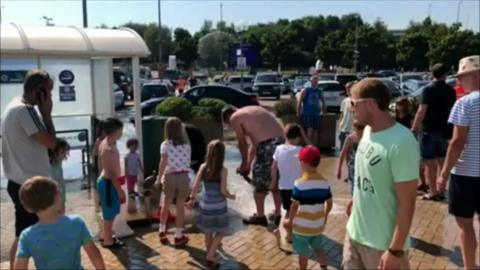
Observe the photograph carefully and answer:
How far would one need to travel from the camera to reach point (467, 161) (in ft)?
15.2

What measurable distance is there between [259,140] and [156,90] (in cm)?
2079

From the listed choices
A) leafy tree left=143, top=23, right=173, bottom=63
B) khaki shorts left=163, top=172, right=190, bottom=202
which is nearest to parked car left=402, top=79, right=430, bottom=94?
khaki shorts left=163, top=172, right=190, bottom=202

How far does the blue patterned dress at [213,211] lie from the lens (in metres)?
5.32

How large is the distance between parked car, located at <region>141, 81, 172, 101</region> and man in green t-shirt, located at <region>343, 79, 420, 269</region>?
2348 cm

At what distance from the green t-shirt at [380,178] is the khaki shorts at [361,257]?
0.04 meters

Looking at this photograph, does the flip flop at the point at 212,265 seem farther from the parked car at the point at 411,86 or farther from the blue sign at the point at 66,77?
the parked car at the point at 411,86

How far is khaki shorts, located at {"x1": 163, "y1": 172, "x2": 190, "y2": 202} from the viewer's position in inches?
236

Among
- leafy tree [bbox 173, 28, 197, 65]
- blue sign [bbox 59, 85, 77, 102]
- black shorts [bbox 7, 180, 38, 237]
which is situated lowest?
black shorts [bbox 7, 180, 38, 237]

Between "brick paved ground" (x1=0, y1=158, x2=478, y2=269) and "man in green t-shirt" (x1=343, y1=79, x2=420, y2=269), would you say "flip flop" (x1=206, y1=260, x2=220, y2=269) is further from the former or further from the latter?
"man in green t-shirt" (x1=343, y1=79, x2=420, y2=269)

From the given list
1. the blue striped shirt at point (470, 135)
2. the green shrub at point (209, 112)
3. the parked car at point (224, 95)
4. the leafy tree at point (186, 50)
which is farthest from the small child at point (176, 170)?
the leafy tree at point (186, 50)

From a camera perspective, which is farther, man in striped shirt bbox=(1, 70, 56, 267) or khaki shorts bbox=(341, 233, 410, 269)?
man in striped shirt bbox=(1, 70, 56, 267)

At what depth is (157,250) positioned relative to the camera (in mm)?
5789

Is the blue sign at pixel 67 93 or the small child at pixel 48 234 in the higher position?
the blue sign at pixel 67 93

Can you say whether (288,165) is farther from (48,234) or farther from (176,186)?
(48,234)
